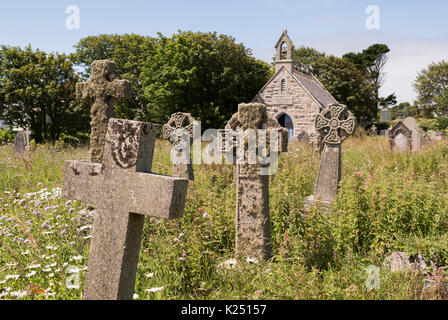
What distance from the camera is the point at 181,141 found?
A: 7.66m

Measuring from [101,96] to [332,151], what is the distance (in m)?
4.24

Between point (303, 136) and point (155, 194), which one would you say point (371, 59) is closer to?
point (303, 136)

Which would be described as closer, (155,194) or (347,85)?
(155,194)

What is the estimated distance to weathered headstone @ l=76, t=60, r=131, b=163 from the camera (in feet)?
14.9

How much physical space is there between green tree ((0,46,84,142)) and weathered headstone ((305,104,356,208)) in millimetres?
15498

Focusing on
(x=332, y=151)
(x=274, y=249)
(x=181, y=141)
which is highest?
(x=181, y=141)

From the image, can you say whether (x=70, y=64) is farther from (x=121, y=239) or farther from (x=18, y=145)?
(x=121, y=239)

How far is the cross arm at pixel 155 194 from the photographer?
2.01m

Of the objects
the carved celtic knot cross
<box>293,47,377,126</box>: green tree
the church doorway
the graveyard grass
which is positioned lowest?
the graveyard grass

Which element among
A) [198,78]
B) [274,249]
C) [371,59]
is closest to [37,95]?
[198,78]

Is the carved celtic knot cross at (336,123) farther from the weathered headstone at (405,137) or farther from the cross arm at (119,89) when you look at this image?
the weathered headstone at (405,137)

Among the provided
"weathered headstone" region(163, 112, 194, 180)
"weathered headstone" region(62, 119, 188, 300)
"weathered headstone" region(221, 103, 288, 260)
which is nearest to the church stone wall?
"weathered headstone" region(163, 112, 194, 180)

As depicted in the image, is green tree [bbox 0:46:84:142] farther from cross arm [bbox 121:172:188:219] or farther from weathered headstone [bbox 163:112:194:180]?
cross arm [bbox 121:172:188:219]

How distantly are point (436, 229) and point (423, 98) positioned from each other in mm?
48000
